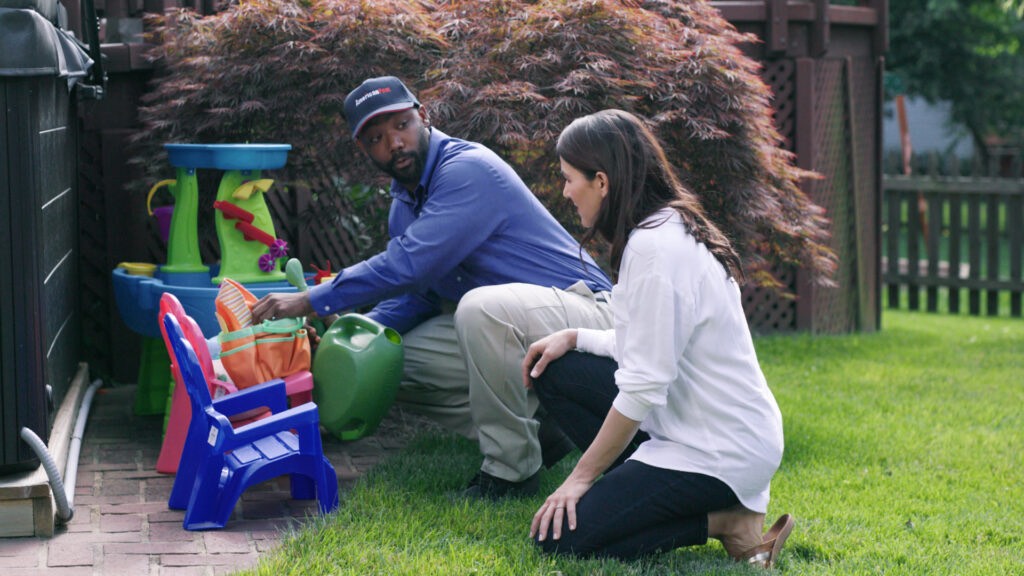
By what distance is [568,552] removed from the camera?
3.76m

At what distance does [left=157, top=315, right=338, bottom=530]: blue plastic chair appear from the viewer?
13.4 feet

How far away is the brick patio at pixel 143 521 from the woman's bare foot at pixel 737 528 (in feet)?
4.55

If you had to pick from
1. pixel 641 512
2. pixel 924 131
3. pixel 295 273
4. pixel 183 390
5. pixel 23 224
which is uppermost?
pixel 23 224

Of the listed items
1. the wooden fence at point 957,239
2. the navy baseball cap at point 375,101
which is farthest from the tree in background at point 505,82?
the wooden fence at point 957,239

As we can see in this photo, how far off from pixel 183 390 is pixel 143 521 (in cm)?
69

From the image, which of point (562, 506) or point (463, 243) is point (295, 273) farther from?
point (562, 506)

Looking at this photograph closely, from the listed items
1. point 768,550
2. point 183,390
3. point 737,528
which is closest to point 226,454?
point 183,390

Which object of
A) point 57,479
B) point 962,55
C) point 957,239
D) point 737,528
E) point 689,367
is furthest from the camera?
point 962,55

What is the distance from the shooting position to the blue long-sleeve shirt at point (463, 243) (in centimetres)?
462

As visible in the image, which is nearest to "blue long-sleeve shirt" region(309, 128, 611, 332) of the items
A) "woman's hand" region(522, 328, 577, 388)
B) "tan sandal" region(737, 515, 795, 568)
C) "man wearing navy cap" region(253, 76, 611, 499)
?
"man wearing navy cap" region(253, 76, 611, 499)

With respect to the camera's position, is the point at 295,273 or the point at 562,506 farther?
the point at 295,273

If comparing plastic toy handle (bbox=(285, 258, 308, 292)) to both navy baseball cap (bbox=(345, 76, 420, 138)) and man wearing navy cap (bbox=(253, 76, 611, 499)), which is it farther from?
navy baseball cap (bbox=(345, 76, 420, 138))

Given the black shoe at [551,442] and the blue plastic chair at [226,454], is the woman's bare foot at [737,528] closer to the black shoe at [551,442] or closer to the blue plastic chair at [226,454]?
the black shoe at [551,442]

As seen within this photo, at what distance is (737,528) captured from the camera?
3805 millimetres
